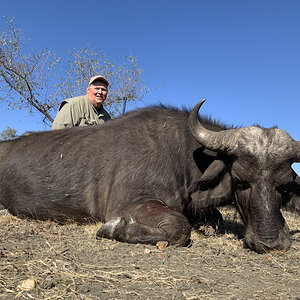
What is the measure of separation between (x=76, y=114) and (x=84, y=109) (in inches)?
11.2

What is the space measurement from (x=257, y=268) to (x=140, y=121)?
110 inches

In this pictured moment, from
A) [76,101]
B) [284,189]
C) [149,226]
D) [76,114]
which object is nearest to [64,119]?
[76,114]

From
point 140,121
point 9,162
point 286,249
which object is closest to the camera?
point 286,249

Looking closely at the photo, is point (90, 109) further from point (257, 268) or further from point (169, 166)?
point (257, 268)

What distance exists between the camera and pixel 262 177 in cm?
350

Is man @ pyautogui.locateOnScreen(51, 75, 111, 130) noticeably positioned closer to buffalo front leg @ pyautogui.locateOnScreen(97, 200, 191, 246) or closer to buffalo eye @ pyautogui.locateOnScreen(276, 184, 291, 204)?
buffalo front leg @ pyautogui.locateOnScreen(97, 200, 191, 246)

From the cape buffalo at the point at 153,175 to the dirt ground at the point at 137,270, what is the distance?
31cm

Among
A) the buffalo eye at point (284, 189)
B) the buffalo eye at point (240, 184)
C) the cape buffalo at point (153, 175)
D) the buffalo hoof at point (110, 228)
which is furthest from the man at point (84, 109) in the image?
the buffalo eye at point (284, 189)

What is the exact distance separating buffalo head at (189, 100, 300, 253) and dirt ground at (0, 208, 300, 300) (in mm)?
207

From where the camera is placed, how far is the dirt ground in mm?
2146

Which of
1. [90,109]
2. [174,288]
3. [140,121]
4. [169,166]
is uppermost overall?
[90,109]

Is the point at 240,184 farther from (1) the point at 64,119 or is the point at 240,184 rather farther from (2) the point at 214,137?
(1) the point at 64,119

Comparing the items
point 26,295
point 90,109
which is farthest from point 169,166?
point 90,109

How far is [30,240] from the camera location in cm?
366
